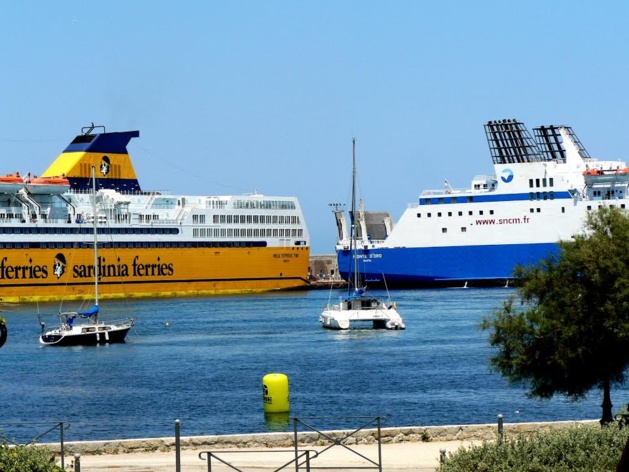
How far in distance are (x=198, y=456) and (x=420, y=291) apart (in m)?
56.6

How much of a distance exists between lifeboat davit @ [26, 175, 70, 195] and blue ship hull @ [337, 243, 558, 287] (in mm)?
16158

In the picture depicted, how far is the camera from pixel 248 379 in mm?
30156

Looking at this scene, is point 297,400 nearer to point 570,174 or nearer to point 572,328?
point 572,328

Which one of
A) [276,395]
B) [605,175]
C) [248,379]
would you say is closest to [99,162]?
[605,175]

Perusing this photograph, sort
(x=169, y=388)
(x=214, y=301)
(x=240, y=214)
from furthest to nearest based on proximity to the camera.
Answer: (x=240, y=214), (x=214, y=301), (x=169, y=388)

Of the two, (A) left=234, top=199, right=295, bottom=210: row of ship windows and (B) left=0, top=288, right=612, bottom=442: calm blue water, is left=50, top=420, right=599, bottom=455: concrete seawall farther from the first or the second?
(A) left=234, top=199, right=295, bottom=210: row of ship windows

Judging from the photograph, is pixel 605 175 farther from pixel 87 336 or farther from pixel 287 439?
pixel 287 439

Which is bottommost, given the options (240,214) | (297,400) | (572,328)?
(297,400)

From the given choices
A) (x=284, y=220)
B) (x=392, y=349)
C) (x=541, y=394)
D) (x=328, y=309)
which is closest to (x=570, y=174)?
(x=284, y=220)

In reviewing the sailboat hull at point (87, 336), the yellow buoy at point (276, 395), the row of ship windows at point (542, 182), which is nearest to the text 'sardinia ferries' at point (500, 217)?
the row of ship windows at point (542, 182)

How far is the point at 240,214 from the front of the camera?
73.1 meters

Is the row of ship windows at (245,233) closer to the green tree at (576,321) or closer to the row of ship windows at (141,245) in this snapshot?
the row of ship windows at (141,245)

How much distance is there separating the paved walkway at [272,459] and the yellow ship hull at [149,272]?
166 ft

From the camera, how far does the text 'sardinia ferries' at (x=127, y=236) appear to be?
65438 millimetres
